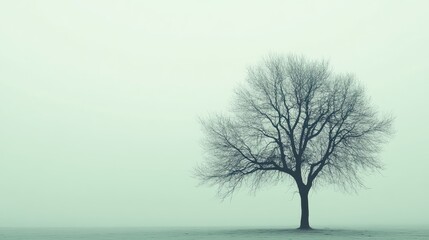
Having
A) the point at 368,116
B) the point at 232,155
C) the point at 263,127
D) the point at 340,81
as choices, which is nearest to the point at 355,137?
the point at 368,116

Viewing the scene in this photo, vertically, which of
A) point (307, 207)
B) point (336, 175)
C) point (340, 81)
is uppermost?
point (340, 81)

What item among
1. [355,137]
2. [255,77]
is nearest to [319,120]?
[355,137]

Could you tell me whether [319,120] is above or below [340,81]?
below

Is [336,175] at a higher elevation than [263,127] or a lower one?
lower

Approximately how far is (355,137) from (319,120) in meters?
3.29

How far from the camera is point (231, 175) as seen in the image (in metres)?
42.8

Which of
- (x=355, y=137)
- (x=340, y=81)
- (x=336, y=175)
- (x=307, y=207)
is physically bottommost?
(x=307, y=207)

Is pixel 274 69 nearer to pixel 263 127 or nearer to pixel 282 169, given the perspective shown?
pixel 263 127

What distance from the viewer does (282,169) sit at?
141 ft

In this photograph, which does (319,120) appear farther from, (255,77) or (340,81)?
(255,77)

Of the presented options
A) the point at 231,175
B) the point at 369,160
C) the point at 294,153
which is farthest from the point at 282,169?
the point at 369,160

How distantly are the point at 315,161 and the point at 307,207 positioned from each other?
3.90m

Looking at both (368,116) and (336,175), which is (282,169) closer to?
(336,175)

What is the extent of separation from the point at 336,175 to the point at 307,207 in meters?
3.74
